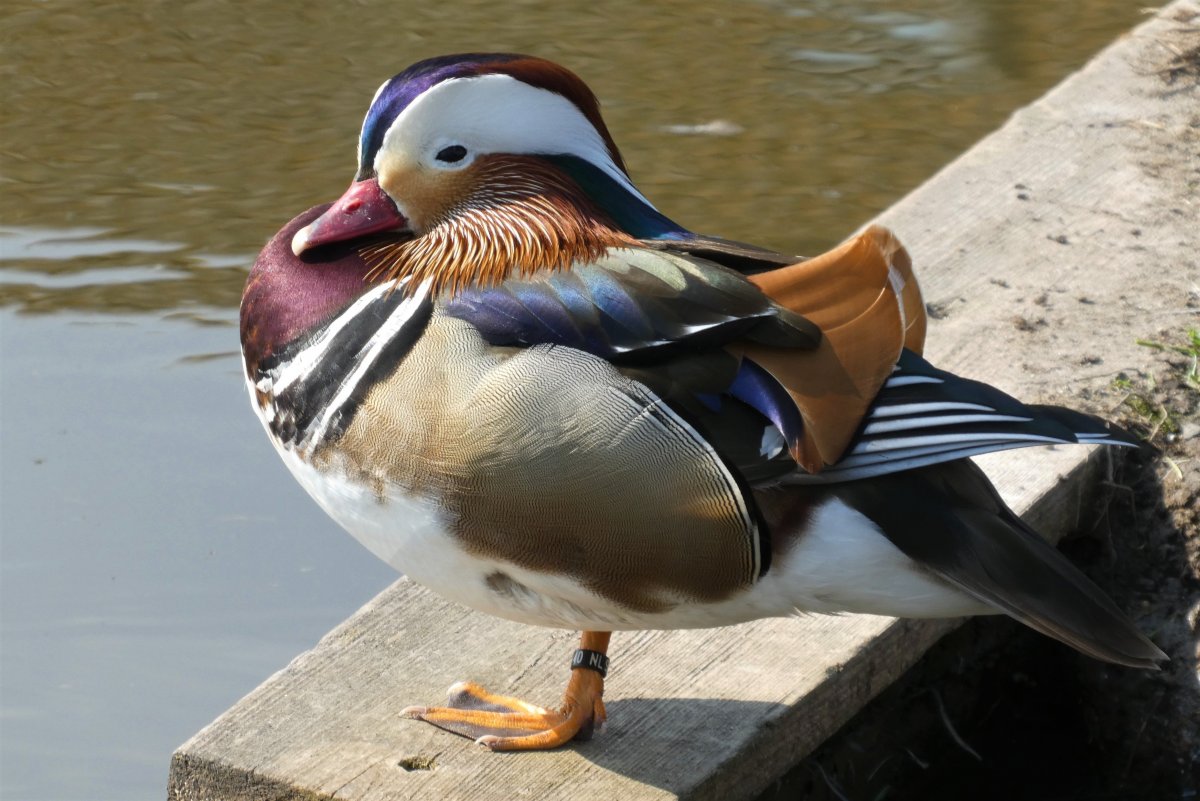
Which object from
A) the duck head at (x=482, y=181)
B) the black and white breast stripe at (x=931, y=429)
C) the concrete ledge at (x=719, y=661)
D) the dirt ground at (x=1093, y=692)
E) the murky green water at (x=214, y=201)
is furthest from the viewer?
the murky green water at (x=214, y=201)

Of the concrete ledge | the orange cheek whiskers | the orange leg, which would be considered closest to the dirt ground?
the concrete ledge

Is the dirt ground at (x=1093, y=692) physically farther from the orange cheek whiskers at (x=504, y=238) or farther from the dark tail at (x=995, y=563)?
the orange cheek whiskers at (x=504, y=238)

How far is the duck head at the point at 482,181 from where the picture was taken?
2.32 meters

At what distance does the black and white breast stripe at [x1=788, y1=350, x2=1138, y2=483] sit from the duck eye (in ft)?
2.11

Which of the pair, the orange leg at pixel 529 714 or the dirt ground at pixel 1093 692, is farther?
the dirt ground at pixel 1093 692

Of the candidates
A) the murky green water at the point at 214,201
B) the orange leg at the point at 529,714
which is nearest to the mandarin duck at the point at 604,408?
the orange leg at the point at 529,714

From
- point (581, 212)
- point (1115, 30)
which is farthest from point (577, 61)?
point (581, 212)

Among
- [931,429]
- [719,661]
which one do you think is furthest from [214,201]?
[931,429]

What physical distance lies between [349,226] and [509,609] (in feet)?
1.90

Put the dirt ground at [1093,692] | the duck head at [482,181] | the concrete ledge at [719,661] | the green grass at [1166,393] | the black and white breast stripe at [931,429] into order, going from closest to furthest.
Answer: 1. the black and white breast stripe at [931,429]
2. the duck head at [482,181]
3. the concrete ledge at [719,661]
4. the dirt ground at [1093,692]
5. the green grass at [1166,393]

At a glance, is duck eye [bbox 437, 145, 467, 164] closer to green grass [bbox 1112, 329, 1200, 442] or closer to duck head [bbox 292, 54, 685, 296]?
duck head [bbox 292, 54, 685, 296]

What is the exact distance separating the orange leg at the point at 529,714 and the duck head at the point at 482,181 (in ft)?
2.07

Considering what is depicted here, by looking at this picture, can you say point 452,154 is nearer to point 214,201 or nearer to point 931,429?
point 931,429

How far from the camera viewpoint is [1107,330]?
3521 millimetres
